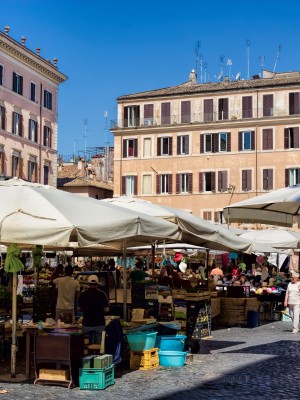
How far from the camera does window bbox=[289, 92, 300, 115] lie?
2089 inches

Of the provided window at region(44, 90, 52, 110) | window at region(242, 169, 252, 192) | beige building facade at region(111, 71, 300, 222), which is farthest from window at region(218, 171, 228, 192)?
window at region(44, 90, 52, 110)

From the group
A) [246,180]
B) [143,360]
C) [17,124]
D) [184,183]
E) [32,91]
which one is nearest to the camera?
[143,360]

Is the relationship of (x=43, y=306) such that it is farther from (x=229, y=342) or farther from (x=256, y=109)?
(x=256, y=109)

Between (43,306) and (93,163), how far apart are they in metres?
62.3

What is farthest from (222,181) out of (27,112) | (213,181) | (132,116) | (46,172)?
(27,112)

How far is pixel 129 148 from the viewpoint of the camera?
57281mm

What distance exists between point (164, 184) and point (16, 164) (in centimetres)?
1095

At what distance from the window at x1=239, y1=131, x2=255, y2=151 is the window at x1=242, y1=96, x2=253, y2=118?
119 cm

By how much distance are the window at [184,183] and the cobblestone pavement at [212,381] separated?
40.8 m

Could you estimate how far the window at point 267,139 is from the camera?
174ft

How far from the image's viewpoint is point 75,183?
65250 mm

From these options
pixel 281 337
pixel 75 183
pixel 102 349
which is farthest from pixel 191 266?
pixel 102 349

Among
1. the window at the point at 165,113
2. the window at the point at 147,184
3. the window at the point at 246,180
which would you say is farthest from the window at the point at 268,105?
the window at the point at 147,184

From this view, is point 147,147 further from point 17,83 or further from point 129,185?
point 17,83
